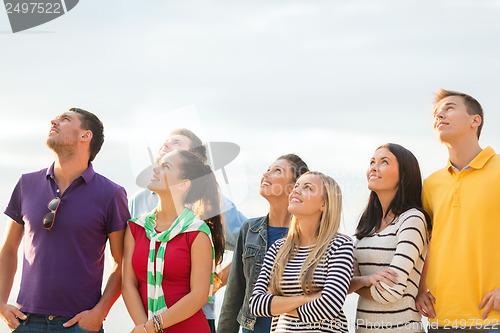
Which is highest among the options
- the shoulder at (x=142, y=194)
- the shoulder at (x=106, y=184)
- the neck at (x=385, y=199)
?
the shoulder at (x=106, y=184)

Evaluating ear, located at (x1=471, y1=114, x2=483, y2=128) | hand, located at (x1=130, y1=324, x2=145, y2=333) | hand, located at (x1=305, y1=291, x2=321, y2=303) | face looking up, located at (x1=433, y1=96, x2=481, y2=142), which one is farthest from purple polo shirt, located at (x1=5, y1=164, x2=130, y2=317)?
ear, located at (x1=471, y1=114, x2=483, y2=128)

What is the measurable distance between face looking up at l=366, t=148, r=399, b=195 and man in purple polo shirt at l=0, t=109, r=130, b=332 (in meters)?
2.09

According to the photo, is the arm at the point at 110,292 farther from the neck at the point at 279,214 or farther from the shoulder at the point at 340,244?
the shoulder at the point at 340,244

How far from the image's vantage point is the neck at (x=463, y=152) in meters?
5.07

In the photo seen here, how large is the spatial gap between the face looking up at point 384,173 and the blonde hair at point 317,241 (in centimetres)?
30

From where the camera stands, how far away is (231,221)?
6125 millimetres

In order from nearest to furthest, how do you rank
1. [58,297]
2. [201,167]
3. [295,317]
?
1. [295,317]
2. [58,297]
3. [201,167]

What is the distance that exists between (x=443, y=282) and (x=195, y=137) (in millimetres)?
2825

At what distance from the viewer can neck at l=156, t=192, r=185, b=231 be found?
5.12m

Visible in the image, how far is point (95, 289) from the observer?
5.18 meters

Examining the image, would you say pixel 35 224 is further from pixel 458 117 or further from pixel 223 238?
pixel 458 117

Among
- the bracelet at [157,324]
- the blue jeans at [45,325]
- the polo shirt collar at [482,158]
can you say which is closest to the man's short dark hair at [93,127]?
the blue jeans at [45,325]

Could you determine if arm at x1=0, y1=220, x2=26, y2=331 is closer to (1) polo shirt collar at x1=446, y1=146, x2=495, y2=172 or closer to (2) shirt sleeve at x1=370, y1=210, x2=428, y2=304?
(2) shirt sleeve at x1=370, y1=210, x2=428, y2=304

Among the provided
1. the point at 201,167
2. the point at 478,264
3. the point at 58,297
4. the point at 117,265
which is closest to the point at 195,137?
the point at 201,167
